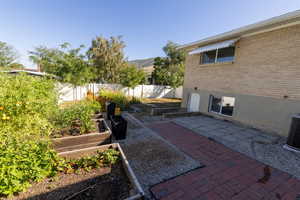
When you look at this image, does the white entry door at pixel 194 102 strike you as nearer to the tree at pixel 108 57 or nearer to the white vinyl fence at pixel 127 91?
the white vinyl fence at pixel 127 91

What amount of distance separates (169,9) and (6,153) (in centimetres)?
1222

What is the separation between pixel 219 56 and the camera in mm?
8875

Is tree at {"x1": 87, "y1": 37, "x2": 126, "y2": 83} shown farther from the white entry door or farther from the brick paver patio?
the brick paver patio

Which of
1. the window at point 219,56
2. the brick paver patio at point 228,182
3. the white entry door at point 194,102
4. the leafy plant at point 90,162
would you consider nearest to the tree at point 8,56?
the white entry door at point 194,102

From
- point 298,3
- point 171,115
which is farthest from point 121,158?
point 298,3

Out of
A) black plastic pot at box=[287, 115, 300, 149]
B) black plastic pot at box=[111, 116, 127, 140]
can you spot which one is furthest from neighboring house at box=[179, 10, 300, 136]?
black plastic pot at box=[111, 116, 127, 140]

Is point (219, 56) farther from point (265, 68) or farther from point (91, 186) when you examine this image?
point (91, 186)

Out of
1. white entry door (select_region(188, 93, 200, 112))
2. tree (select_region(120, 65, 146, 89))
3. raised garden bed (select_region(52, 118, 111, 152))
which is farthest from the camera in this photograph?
tree (select_region(120, 65, 146, 89))

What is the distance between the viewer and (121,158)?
313cm

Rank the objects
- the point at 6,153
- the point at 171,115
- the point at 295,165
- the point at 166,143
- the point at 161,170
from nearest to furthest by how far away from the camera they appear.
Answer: the point at 6,153, the point at 161,170, the point at 295,165, the point at 166,143, the point at 171,115

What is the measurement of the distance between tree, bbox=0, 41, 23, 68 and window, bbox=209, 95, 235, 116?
38179 mm

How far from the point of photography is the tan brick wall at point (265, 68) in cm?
573

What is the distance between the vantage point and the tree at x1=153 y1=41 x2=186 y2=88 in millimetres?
20281

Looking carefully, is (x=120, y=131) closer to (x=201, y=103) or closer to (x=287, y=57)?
(x=201, y=103)
